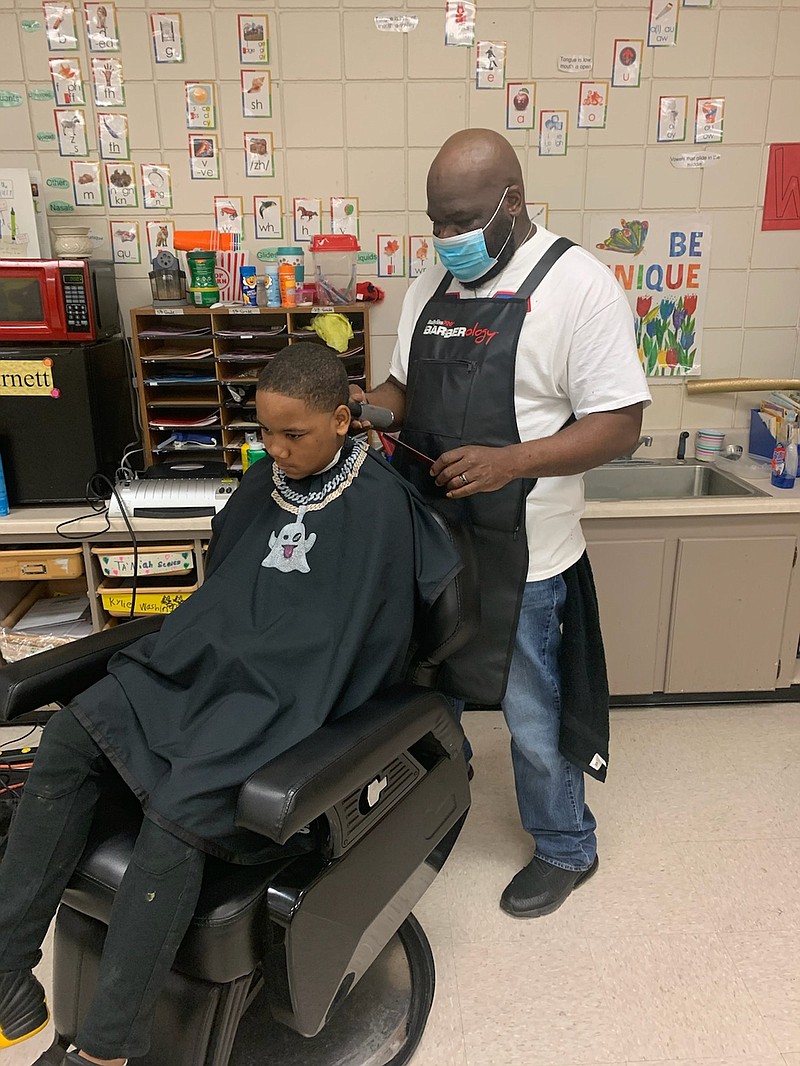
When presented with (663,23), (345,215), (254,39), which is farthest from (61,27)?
(663,23)

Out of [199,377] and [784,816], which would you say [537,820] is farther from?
[199,377]

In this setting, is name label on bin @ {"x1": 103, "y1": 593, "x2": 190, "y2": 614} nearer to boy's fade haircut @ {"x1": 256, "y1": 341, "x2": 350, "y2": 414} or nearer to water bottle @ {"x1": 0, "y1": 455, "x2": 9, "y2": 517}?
water bottle @ {"x1": 0, "y1": 455, "x2": 9, "y2": 517}

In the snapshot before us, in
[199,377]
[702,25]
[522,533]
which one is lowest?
[522,533]

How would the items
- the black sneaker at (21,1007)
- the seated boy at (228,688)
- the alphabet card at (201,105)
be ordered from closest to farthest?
the seated boy at (228,688) < the black sneaker at (21,1007) < the alphabet card at (201,105)

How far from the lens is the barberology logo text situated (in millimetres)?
1516

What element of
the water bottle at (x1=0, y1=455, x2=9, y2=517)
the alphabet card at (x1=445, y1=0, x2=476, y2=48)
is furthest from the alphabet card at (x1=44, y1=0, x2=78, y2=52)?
the water bottle at (x1=0, y1=455, x2=9, y2=517)

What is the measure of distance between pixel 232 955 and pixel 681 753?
1.55 metres

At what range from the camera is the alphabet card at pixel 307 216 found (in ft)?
7.89

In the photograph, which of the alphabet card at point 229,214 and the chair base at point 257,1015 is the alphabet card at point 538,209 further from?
the chair base at point 257,1015

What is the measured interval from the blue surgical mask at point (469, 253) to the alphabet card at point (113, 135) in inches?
53.0

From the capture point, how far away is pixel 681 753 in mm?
2297

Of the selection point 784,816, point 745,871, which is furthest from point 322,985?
point 784,816

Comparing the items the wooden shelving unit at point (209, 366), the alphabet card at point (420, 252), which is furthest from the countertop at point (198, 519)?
Result: the alphabet card at point (420, 252)

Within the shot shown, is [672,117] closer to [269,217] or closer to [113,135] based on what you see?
[269,217]
